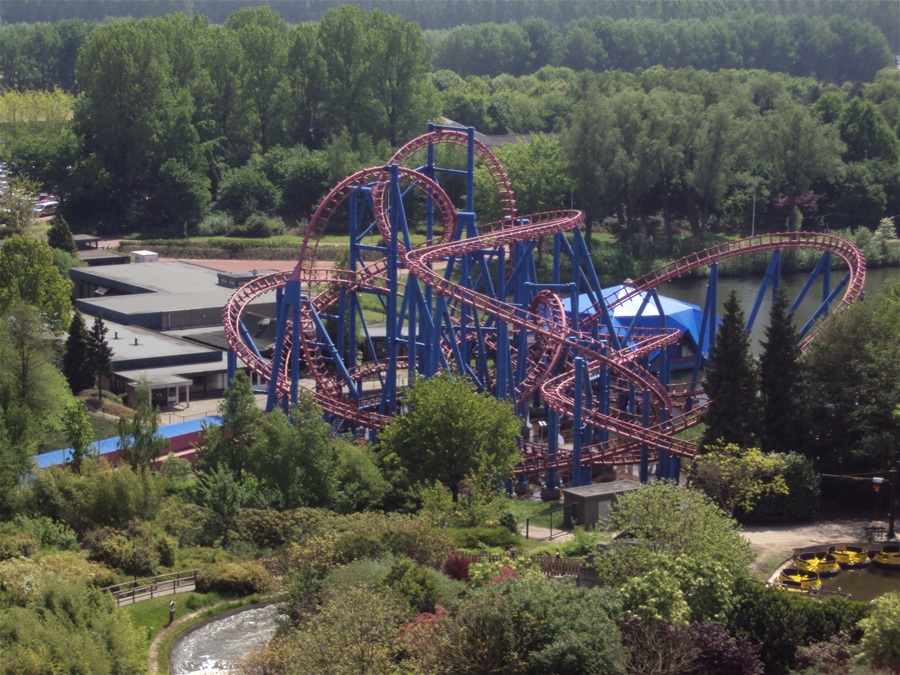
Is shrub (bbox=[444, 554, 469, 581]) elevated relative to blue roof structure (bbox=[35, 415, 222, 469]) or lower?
elevated

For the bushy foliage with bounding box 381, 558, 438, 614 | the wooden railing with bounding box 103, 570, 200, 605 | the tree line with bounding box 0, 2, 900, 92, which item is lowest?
the wooden railing with bounding box 103, 570, 200, 605

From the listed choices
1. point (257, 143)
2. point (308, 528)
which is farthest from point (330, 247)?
point (308, 528)


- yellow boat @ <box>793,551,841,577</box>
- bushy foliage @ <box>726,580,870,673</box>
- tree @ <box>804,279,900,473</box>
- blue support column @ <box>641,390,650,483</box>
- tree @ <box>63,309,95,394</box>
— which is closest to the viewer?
bushy foliage @ <box>726,580,870,673</box>

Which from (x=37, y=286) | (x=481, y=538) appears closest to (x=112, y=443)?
(x=37, y=286)

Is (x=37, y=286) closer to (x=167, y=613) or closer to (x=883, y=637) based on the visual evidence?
(x=167, y=613)

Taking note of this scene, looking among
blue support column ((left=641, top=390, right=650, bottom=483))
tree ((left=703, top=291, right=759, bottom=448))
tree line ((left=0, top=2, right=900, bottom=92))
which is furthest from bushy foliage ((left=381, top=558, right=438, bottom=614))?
tree line ((left=0, top=2, right=900, bottom=92))

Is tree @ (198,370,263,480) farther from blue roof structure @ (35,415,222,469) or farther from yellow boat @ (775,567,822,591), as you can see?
yellow boat @ (775,567,822,591)

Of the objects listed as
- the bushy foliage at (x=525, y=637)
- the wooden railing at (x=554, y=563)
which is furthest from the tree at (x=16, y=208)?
the bushy foliage at (x=525, y=637)
